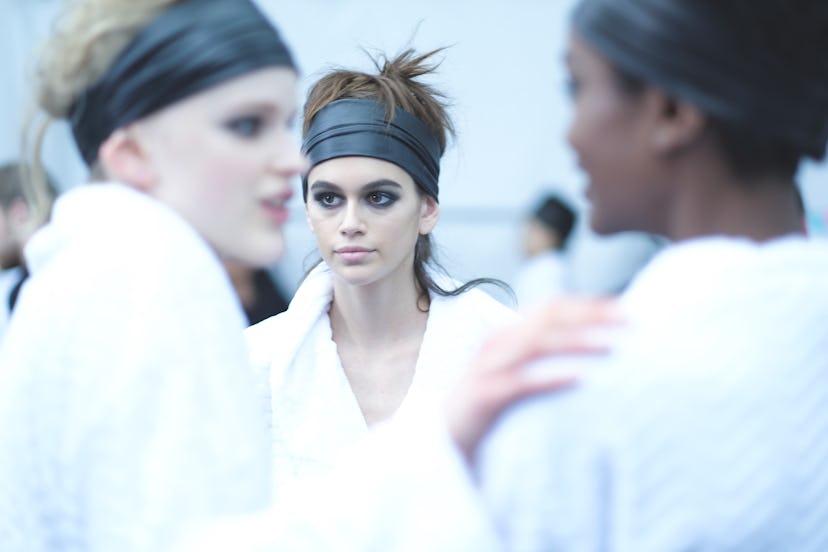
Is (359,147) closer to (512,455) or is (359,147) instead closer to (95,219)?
(95,219)

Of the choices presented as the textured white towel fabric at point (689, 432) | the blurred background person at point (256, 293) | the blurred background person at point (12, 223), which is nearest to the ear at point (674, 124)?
the textured white towel fabric at point (689, 432)

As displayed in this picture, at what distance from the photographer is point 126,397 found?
1148 millimetres

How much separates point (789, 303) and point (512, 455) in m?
0.38

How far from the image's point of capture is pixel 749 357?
1.06 m

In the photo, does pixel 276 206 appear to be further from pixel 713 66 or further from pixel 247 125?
pixel 713 66

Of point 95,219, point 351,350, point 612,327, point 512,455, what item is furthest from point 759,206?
point 351,350

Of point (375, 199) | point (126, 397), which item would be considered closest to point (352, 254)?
point (375, 199)

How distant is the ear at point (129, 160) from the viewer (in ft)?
4.25

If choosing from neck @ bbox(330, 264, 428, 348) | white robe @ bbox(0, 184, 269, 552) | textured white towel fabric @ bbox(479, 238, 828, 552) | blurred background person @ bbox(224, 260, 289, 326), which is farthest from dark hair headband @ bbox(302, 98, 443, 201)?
blurred background person @ bbox(224, 260, 289, 326)

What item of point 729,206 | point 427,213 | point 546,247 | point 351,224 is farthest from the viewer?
point 546,247

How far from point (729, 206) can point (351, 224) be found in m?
1.41

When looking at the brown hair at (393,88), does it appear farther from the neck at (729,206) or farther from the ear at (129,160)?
the neck at (729,206)

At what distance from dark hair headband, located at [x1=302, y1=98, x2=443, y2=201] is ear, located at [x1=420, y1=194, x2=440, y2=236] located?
87 millimetres

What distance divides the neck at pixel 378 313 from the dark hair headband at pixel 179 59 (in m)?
1.35
